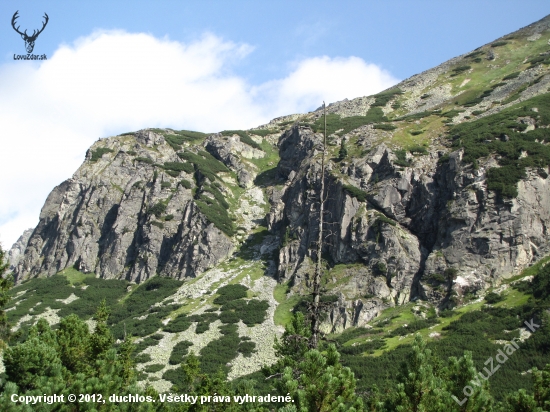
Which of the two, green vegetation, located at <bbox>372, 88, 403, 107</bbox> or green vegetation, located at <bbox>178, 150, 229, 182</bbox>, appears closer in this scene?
green vegetation, located at <bbox>178, 150, 229, 182</bbox>

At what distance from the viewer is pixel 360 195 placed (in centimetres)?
8244

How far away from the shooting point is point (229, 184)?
403 feet

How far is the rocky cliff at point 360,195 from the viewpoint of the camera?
6862cm

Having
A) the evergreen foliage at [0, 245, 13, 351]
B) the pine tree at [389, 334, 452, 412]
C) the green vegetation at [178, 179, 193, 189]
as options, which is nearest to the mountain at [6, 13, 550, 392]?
the green vegetation at [178, 179, 193, 189]

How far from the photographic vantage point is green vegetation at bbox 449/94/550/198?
70375 mm

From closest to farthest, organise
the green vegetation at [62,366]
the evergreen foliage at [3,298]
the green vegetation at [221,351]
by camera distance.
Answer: the green vegetation at [62,366] → the evergreen foliage at [3,298] → the green vegetation at [221,351]

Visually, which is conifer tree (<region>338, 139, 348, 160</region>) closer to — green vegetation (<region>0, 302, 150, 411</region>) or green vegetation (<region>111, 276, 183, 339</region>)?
green vegetation (<region>111, 276, 183, 339</region>)

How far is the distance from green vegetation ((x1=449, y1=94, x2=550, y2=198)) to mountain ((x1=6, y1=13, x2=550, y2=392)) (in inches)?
11.7

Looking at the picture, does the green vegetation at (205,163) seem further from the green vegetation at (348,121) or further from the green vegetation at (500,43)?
the green vegetation at (500,43)

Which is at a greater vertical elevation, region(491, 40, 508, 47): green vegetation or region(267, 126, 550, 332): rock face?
region(491, 40, 508, 47): green vegetation

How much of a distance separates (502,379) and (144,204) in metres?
89.0

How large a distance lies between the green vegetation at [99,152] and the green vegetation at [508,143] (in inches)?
3560

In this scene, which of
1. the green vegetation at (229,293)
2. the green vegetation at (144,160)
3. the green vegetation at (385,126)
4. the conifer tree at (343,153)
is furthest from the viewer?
Result: the green vegetation at (144,160)

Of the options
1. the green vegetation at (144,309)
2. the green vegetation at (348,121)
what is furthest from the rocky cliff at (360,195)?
the green vegetation at (144,309)
